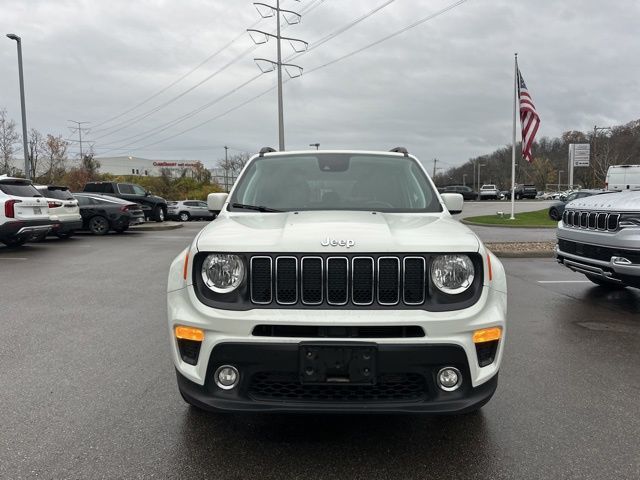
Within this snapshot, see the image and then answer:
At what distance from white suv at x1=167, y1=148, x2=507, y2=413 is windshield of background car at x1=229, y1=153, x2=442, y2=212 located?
1031 mm

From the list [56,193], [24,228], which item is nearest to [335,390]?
[24,228]

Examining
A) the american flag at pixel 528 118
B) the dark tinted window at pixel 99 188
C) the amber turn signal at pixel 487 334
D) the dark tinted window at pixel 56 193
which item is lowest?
the amber turn signal at pixel 487 334

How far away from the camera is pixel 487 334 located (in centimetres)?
272

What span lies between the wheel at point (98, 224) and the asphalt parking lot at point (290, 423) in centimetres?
1240

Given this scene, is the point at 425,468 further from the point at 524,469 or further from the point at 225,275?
the point at 225,275

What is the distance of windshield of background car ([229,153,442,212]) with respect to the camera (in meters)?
3.95

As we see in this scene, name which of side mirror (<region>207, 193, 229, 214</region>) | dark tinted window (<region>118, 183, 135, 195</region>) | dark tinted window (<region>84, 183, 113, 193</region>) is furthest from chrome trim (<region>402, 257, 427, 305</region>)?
dark tinted window (<region>118, 183, 135, 195</region>)

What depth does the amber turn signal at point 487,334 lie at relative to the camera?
2691 mm

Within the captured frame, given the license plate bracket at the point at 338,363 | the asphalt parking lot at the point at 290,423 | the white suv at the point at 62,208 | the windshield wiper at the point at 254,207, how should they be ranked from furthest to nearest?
the white suv at the point at 62,208 < the windshield wiper at the point at 254,207 < the asphalt parking lot at the point at 290,423 < the license plate bracket at the point at 338,363

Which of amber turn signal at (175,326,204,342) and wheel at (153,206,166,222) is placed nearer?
amber turn signal at (175,326,204,342)

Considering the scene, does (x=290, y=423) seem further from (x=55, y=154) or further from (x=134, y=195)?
(x=55, y=154)

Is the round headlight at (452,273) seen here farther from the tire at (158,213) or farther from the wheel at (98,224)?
the tire at (158,213)

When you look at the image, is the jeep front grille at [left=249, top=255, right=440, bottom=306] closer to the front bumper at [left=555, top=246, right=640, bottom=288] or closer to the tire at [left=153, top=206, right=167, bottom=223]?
the front bumper at [left=555, top=246, right=640, bottom=288]

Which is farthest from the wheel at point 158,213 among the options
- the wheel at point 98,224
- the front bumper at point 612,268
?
the front bumper at point 612,268
